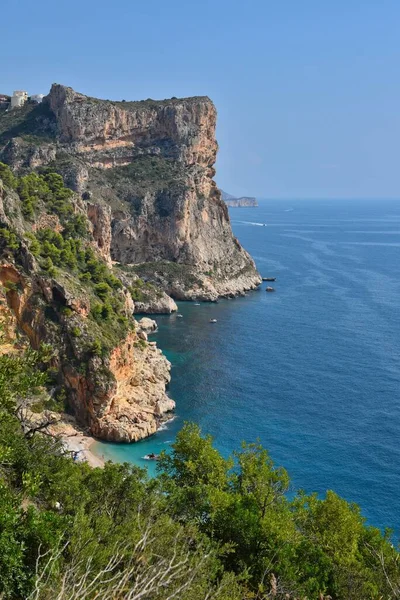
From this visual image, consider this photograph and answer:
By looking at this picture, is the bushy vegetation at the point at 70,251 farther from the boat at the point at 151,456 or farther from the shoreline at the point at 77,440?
the boat at the point at 151,456

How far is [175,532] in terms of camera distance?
54.4ft

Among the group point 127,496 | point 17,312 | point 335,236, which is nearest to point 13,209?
point 17,312

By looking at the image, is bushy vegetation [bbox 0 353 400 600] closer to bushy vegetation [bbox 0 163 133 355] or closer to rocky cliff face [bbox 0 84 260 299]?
bushy vegetation [bbox 0 163 133 355]

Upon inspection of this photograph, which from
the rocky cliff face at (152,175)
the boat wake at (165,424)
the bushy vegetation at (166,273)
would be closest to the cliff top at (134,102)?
the rocky cliff face at (152,175)

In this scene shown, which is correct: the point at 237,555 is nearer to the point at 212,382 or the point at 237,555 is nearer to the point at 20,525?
the point at 20,525

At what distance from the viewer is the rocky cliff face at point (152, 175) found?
9456cm

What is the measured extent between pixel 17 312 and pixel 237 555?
30.2 meters

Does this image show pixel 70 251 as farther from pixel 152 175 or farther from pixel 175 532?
pixel 152 175

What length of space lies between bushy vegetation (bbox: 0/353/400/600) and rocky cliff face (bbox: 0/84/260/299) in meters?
68.2

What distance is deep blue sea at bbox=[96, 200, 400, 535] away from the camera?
39.5 meters

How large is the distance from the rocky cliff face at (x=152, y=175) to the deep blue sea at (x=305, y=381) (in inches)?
402

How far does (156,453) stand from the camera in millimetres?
41094

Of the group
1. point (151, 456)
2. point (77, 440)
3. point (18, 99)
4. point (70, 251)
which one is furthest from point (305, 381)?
point (18, 99)

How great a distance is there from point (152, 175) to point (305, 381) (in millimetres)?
61825
